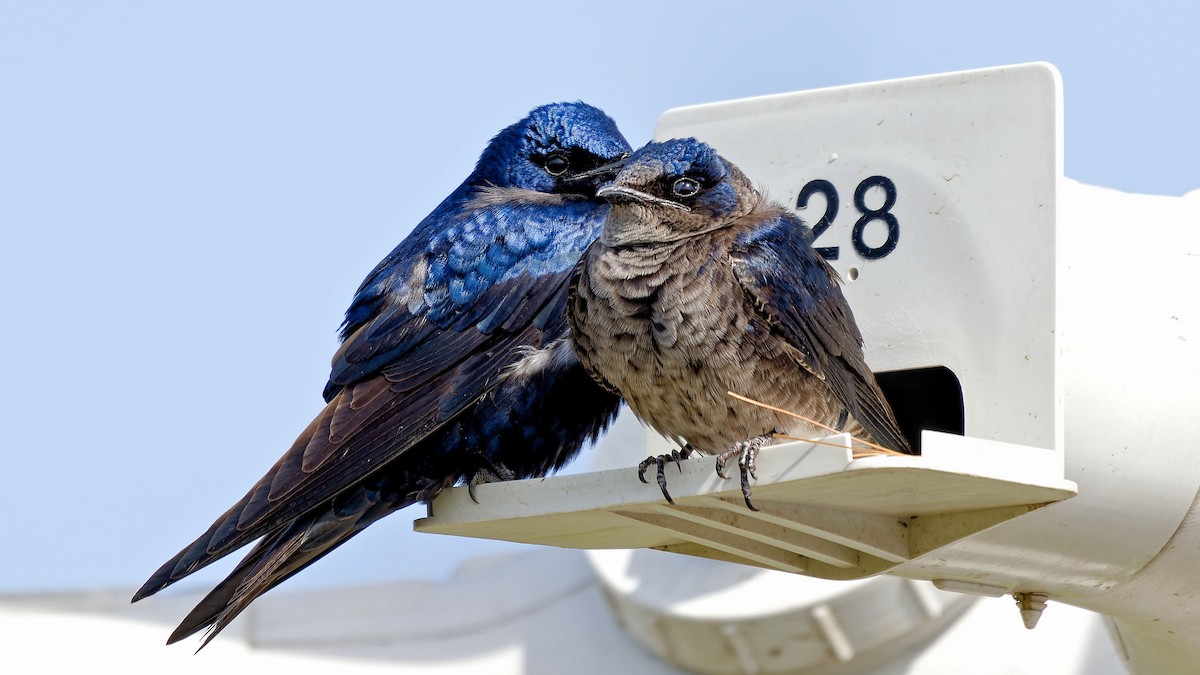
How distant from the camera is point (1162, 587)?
3.01 metres

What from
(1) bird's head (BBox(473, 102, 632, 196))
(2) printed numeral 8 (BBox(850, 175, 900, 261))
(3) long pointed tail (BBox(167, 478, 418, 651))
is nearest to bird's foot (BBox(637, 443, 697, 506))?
(2) printed numeral 8 (BBox(850, 175, 900, 261))

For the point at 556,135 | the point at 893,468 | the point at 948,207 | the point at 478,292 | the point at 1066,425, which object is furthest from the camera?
the point at 556,135

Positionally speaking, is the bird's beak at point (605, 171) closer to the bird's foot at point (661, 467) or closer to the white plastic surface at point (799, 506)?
the white plastic surface at point (799, 506)

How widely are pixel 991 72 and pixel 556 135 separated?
1103 millimetres

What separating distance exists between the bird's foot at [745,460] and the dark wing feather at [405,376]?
0.83 m

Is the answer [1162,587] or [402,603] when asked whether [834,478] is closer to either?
[1162,587]

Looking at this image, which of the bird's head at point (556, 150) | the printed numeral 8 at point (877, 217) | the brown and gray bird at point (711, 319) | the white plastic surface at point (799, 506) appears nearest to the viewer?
the white plastic surface at point (799, 506)

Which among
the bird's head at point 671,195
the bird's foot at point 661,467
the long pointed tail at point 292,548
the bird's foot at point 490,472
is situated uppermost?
the bird's head at point 671,195

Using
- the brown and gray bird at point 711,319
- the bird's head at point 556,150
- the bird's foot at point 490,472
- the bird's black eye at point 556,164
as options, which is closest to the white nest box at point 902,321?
the brown and gray bird at point 711,319

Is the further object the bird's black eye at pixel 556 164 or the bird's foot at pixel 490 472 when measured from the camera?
the bird's black eye at pixel 556 164

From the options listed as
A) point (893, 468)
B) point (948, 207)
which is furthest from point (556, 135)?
point (893, 468)

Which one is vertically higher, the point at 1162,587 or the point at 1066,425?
the point at 1066,425

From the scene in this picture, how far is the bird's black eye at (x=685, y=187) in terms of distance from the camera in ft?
9.86

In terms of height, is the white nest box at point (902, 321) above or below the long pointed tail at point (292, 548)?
above
